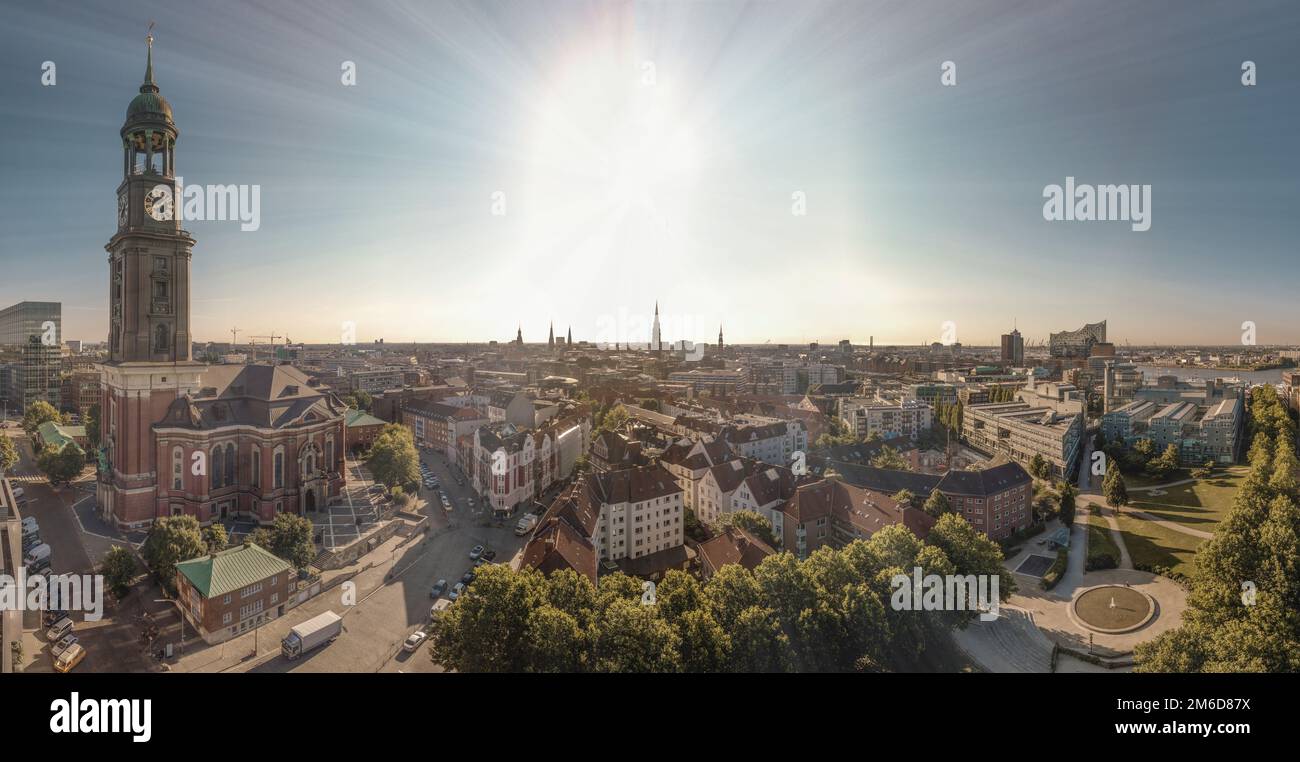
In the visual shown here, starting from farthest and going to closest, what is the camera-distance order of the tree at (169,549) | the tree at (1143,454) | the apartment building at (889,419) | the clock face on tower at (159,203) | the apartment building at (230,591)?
the apartment building at (889,419)
the tree at (1143,454)
the clock face on tower at (159,203)
the tree at (169,549)
the apartment building at (230,591)

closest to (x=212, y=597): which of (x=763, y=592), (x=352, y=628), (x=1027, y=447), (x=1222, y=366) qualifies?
(x=352, y=628)

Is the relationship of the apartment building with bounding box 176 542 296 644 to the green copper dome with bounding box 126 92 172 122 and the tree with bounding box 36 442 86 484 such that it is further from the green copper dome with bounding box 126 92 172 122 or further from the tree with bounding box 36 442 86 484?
the tree with bounding box 36 442 86 484

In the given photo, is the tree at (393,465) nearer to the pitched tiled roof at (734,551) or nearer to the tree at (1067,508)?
the pitched tiled roof at (734,551)

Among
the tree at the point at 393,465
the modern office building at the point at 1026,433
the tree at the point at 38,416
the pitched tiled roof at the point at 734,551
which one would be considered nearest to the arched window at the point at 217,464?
the tree at the point at 393,465
